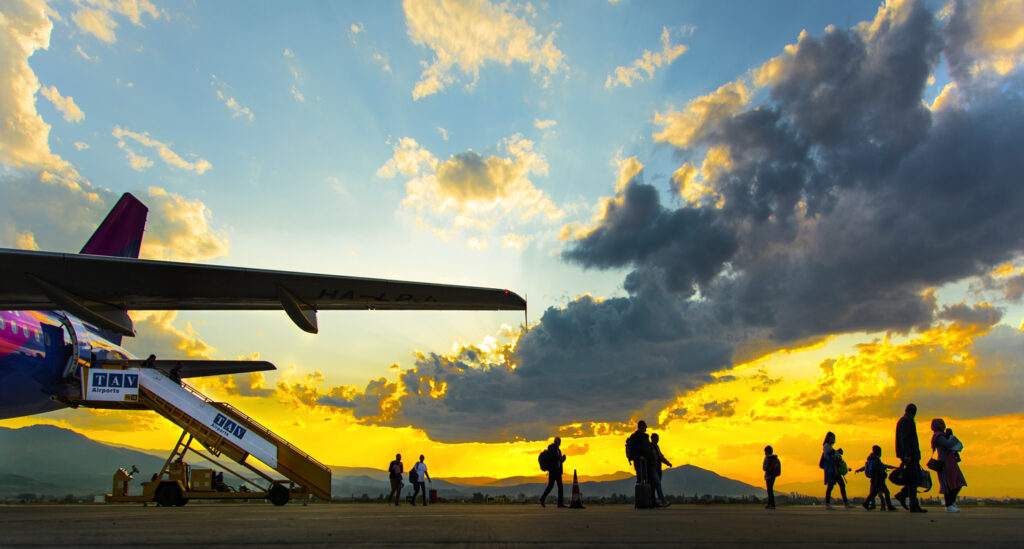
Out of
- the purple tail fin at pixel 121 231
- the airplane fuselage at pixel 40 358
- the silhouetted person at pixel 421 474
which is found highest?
the purple tail fin at pixel 121 231

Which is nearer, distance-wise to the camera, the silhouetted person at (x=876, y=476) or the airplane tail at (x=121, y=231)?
the silhouetted person at (x=876, y=476)

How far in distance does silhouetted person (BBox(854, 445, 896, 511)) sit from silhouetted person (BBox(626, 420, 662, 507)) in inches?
221

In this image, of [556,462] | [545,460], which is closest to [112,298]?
[545,460]

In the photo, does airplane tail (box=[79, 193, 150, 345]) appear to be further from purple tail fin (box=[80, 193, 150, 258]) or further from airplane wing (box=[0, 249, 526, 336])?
airplane wing (box=[0, 249, 526, 336])

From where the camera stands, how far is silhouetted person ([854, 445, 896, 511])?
51.8 feet

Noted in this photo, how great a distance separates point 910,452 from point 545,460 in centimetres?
893

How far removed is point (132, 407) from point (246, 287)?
949cm

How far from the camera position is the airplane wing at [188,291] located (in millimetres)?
11562

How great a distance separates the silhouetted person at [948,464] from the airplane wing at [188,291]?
9.79 meters

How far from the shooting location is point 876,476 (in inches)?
631

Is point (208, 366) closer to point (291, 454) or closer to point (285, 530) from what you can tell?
point (291, 454)

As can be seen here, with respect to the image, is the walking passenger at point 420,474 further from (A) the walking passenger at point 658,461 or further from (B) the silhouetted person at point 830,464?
(B) the silhouetted person at point 830,464

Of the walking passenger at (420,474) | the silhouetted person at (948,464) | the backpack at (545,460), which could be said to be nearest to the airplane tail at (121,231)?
the walking passenger at (420,474)

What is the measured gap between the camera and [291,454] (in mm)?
20547
